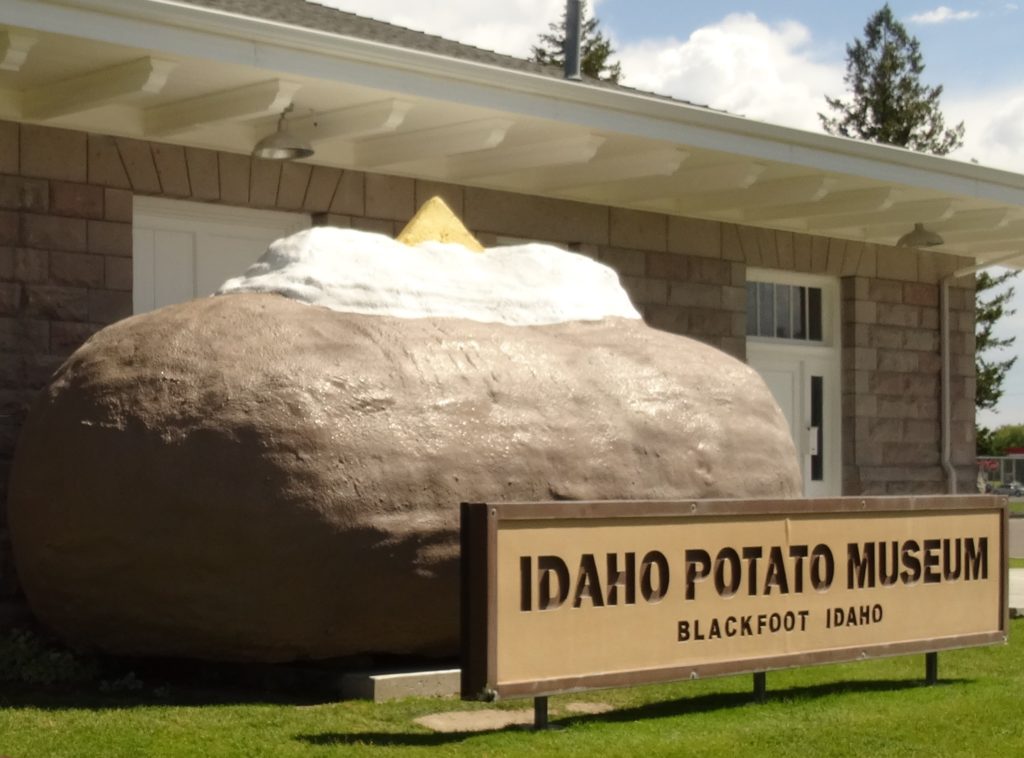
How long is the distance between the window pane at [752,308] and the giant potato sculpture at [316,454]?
6.17 m

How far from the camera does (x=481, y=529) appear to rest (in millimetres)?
6031

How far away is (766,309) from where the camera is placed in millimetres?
14305

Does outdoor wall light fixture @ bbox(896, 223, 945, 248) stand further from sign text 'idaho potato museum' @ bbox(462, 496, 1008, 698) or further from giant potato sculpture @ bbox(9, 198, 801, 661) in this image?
giant potato sculpture @ bbox(9, 198, 801, 661)

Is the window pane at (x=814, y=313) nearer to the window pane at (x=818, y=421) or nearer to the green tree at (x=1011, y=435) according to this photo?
the window pane at (x=818, y=421)

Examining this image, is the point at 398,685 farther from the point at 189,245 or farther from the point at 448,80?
the point at 189,245

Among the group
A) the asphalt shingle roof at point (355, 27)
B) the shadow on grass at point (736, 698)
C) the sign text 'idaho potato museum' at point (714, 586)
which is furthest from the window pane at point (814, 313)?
the shadow on grass at point (736, 698)

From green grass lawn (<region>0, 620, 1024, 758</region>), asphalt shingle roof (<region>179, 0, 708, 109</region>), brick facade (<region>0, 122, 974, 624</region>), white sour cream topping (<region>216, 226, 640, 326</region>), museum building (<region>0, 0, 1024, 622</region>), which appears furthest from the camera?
asphalt shingle roof (<region>179, 0, 708, 109</region>)

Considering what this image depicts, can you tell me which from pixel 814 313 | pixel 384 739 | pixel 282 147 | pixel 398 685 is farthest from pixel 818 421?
pixel 384 739

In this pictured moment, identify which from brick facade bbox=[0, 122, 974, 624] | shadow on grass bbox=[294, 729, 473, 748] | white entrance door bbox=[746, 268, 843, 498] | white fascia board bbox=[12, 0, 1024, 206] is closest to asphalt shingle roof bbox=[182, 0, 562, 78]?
brick facade bbox=[0, 122, 974, 624]

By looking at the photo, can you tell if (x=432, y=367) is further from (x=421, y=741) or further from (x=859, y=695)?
(x=859, y=695)

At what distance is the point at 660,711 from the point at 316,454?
1.87m

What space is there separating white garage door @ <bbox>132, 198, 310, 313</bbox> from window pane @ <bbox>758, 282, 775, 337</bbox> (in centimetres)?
509

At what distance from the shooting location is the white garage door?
10.0 meters

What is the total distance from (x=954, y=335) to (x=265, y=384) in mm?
10129
